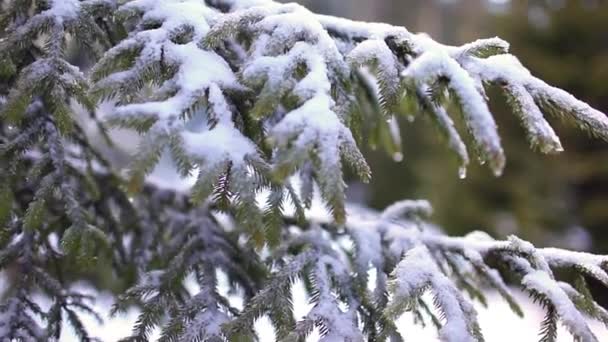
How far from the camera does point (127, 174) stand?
4.17ft

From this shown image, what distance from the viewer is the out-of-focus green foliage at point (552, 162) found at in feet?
24.9

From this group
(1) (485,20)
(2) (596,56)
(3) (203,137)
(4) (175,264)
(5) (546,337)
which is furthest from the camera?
(1) (485,20)

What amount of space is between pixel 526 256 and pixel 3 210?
151cm

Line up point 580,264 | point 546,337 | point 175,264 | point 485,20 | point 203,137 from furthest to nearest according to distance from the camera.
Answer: point 485,20 → point 175,264 → point 580,264 → point 546,337 → point 203,137

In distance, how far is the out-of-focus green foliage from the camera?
7.59m

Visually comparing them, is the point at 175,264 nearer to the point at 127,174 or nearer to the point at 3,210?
the point at 3,210

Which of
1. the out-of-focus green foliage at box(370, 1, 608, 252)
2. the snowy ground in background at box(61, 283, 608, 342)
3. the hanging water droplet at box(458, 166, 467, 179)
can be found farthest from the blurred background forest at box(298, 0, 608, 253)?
the hanging water droplet at box(458, 166, 467, 179)

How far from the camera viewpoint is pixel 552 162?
25.8ft

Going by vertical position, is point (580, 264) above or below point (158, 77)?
below

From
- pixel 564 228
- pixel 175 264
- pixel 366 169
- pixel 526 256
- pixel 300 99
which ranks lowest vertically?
pixel 564 228

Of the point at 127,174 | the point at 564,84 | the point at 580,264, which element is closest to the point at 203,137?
the point at 127,174

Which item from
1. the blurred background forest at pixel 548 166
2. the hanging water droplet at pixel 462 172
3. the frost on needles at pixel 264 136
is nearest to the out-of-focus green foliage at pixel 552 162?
the blurred background forest at pixel 548 166

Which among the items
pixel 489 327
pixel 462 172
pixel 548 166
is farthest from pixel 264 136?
pixel 548 166

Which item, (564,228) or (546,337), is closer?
(546,337)
